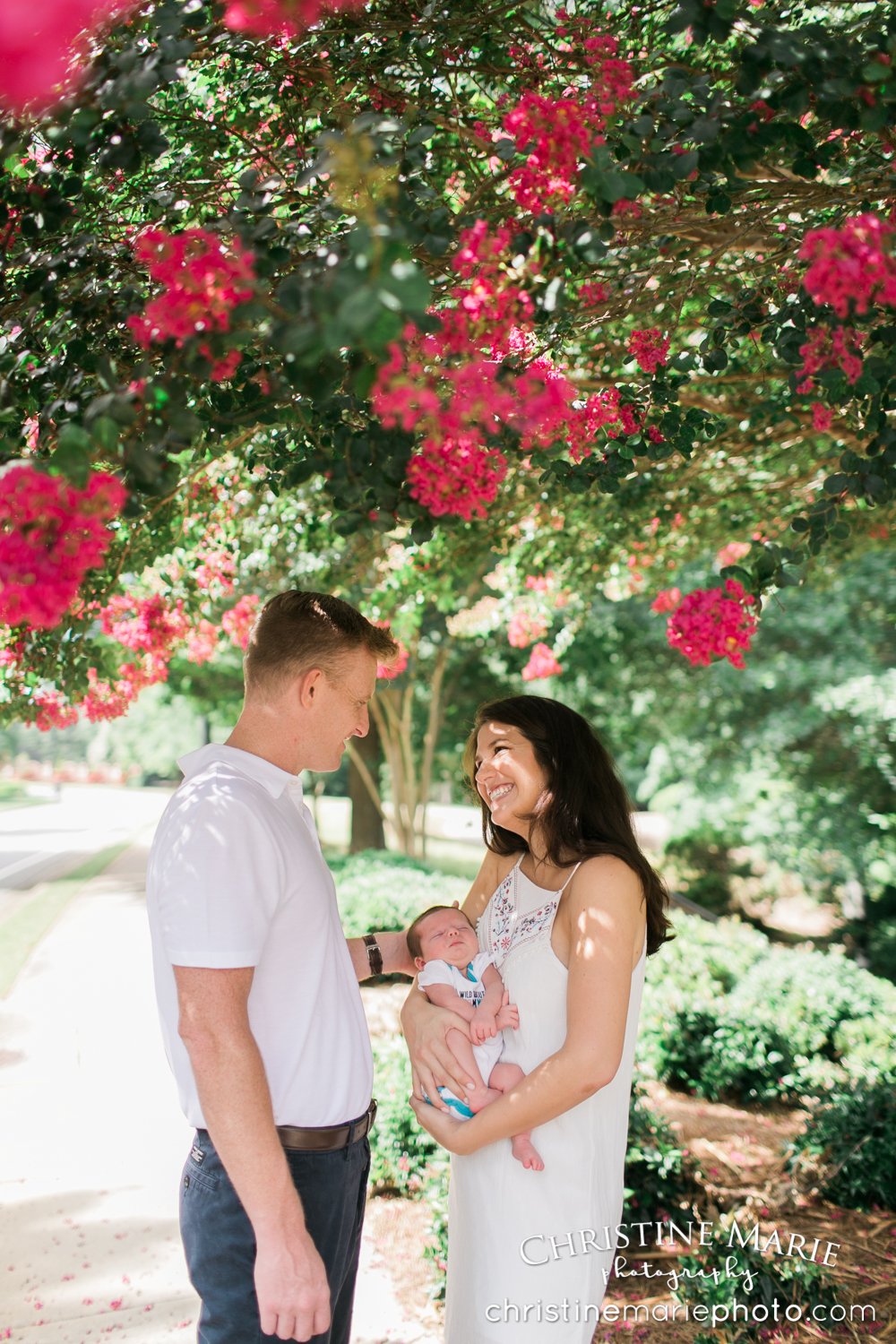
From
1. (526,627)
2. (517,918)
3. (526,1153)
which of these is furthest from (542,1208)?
(526,627)

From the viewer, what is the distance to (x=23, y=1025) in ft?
21.3

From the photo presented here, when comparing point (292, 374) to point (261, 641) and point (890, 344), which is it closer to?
point (261, 641)

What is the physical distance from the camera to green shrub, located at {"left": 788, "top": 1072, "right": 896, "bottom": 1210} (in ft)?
12.5

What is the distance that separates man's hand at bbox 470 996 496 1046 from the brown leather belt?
347 millimetres

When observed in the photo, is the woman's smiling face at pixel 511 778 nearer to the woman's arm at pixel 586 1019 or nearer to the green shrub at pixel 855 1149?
the woman's arm at pixel 586 1019

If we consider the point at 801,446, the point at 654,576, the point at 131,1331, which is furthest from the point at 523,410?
the point at 654,576

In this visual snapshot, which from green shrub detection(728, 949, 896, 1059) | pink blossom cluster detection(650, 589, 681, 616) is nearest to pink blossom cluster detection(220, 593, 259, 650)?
pink blossom cluster detection(650, 589, 681, 616)

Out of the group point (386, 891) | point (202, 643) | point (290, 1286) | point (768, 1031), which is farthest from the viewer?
point (386, 891)

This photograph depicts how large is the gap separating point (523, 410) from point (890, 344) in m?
1.07

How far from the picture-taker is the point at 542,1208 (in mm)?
1993

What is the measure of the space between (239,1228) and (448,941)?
0.90 meters

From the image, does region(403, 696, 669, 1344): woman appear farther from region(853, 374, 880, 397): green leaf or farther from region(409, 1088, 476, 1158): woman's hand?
region(853, 374, 880, 397): green leaf

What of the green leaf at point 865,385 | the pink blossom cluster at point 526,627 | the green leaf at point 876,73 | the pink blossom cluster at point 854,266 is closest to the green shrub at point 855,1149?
the pink blossom cluster at point 526,627

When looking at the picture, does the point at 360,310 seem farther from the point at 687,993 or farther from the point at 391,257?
the point at 687,993
